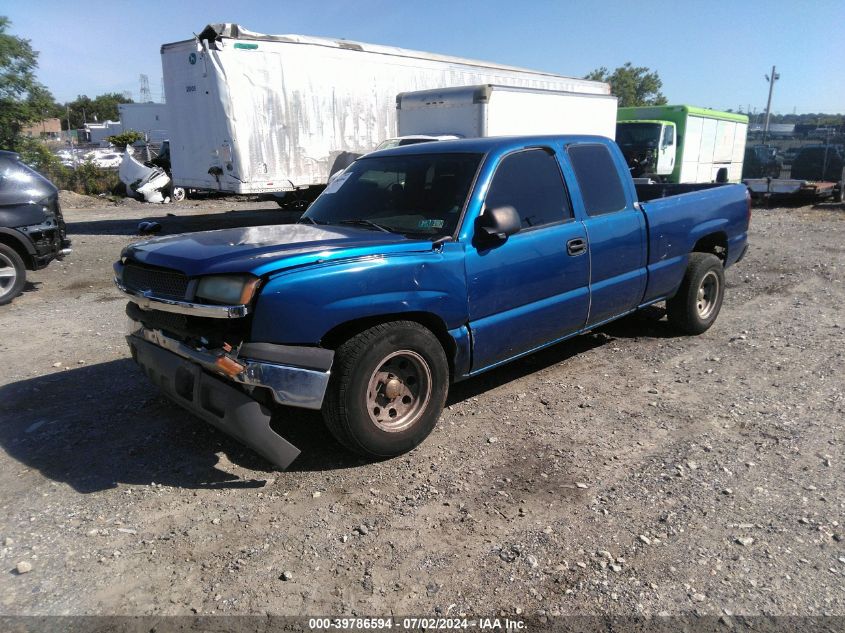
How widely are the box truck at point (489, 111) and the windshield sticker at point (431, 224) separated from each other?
785 cm

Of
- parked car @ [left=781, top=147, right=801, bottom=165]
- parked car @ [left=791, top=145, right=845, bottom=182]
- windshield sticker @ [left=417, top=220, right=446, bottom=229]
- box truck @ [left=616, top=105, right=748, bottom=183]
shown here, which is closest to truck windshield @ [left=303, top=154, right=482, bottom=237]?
windshield sticker @ [left=417, top=220, right=446, bottom=229]

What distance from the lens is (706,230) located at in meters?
6.06

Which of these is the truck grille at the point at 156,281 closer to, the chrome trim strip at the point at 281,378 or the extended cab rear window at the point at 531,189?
the chrome trim strip at the point at 281,378

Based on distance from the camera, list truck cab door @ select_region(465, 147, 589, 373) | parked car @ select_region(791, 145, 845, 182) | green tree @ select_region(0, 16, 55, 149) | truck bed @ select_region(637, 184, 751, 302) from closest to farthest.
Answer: truck cab door @ select_region(465, 147, 589, 373), truck bed @ select_region(637, 184, 751, 302), green tree @ select_region(0, 16, 55, 149), parked car @ select_region(791, 145, 845, 182)

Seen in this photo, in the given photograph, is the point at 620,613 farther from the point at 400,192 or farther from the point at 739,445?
the point at 400,192

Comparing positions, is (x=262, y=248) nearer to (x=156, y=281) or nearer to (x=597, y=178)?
(x=156, y=281)

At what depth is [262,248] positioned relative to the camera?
3.54 metres

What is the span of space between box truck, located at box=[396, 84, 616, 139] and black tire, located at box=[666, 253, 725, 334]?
5.98 m

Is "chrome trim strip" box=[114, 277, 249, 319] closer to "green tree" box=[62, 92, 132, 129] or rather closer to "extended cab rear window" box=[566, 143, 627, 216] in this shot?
"extended cab rear window" box=[566, 143, 627, 216]

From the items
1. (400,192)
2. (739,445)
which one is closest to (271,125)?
(400,192)

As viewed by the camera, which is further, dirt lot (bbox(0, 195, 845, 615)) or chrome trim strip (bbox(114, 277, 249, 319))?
chrome trim strip (bbox(114, 277, 249, 319))

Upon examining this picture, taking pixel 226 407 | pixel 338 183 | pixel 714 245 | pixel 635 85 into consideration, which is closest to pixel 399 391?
pixel 226 407

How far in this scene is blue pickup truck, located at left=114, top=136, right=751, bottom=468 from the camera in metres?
3.31

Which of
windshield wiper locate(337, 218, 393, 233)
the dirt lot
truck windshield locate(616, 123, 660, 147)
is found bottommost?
the dirt lot
